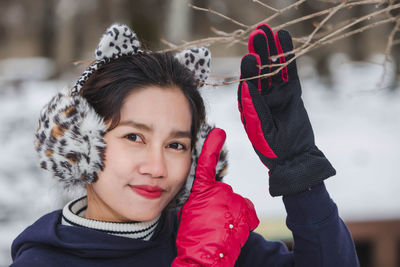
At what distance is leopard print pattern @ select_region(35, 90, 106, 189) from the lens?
1.59 meters

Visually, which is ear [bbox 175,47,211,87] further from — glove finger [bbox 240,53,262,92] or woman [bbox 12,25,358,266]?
glove finger [bbox 240,53,262,92]

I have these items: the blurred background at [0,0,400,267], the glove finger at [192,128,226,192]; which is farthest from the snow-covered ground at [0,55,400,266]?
the glove finger at [192,128,226,192]

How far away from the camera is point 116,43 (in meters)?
1.68

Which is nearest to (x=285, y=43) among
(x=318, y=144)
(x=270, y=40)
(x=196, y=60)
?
(x=270, y=40)

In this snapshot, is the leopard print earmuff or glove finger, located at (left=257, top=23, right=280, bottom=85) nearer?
glove finger, located at (left=257, top=23, right=280, bottom=85)

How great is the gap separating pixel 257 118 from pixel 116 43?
1.87 feet

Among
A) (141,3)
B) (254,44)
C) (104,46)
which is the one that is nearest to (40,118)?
(104,46)

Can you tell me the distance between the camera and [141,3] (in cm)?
659

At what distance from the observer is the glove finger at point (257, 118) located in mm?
1461

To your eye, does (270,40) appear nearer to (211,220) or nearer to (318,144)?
(211,220)

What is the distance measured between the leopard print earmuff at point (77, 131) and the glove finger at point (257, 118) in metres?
0.30

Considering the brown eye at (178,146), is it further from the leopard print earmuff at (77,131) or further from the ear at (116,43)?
the ear at (116,43)

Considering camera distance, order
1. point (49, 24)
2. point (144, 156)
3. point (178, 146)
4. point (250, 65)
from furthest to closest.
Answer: point (49, 24) < point (178, 146) < point (144, 156) < point (250, 65)

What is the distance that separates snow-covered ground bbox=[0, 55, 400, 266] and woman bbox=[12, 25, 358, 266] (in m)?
0.29
